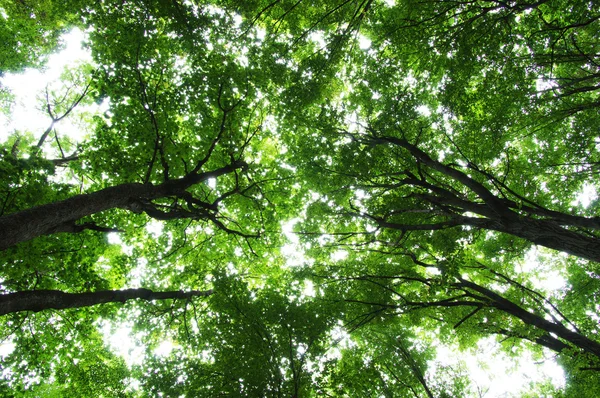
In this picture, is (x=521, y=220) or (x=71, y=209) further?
(x=521, y=220)

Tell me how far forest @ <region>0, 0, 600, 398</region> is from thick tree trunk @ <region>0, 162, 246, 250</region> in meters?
0.04

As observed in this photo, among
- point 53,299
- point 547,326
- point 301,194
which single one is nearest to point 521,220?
point 547,326

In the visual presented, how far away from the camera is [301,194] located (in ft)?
37.2

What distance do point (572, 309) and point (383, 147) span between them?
11.5 m

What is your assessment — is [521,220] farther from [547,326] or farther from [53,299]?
[53,299]

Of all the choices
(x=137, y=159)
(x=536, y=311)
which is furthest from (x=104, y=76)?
(x=536, y=311)

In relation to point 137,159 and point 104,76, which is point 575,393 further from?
point 104,76

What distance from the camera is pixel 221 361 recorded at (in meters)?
6.73

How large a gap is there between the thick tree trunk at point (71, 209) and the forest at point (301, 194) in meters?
0.04

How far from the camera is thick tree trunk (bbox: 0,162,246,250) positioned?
425 cm

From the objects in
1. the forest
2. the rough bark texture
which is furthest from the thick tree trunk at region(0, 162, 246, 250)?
the rough bark texture

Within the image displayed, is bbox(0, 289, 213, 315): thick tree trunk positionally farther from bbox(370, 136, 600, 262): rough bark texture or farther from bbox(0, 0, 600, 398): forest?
bbox(370, 136, 600, 262): rough bark texture

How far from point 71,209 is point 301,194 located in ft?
24.7

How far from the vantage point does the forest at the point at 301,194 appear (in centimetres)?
625
